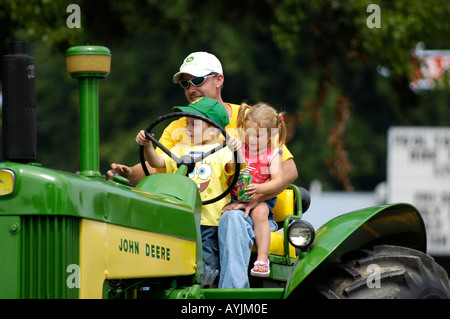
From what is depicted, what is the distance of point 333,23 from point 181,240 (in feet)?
31.5

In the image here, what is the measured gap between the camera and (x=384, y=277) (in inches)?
196

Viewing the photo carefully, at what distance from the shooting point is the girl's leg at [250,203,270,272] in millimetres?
5473

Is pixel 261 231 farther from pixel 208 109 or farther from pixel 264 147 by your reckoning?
pixel 208 109

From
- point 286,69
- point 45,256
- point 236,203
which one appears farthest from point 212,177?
point 286,69

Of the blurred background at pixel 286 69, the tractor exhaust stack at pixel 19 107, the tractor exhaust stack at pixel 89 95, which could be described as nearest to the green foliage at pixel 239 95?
the blurred background at pixel 286 69

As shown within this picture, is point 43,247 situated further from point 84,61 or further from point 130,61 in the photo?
point 130,61

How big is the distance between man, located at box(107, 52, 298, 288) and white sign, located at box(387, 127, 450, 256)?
11740 millimetres

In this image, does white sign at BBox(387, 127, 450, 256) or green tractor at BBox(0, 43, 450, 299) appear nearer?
green tractor at BBox(0, 43, 450, 299)

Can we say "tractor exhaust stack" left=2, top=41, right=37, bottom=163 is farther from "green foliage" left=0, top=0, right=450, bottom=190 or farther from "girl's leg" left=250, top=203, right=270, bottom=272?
"green foliage" left=0, top=0, right=450, bottom=190

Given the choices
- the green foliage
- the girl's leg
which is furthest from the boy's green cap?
the green foliage

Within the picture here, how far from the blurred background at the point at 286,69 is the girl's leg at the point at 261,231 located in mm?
5358

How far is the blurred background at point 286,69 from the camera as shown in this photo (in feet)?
42.9

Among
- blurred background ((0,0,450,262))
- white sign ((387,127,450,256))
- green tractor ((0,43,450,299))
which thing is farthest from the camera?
white sign ((387,127,450,256))

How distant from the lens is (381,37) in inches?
511
